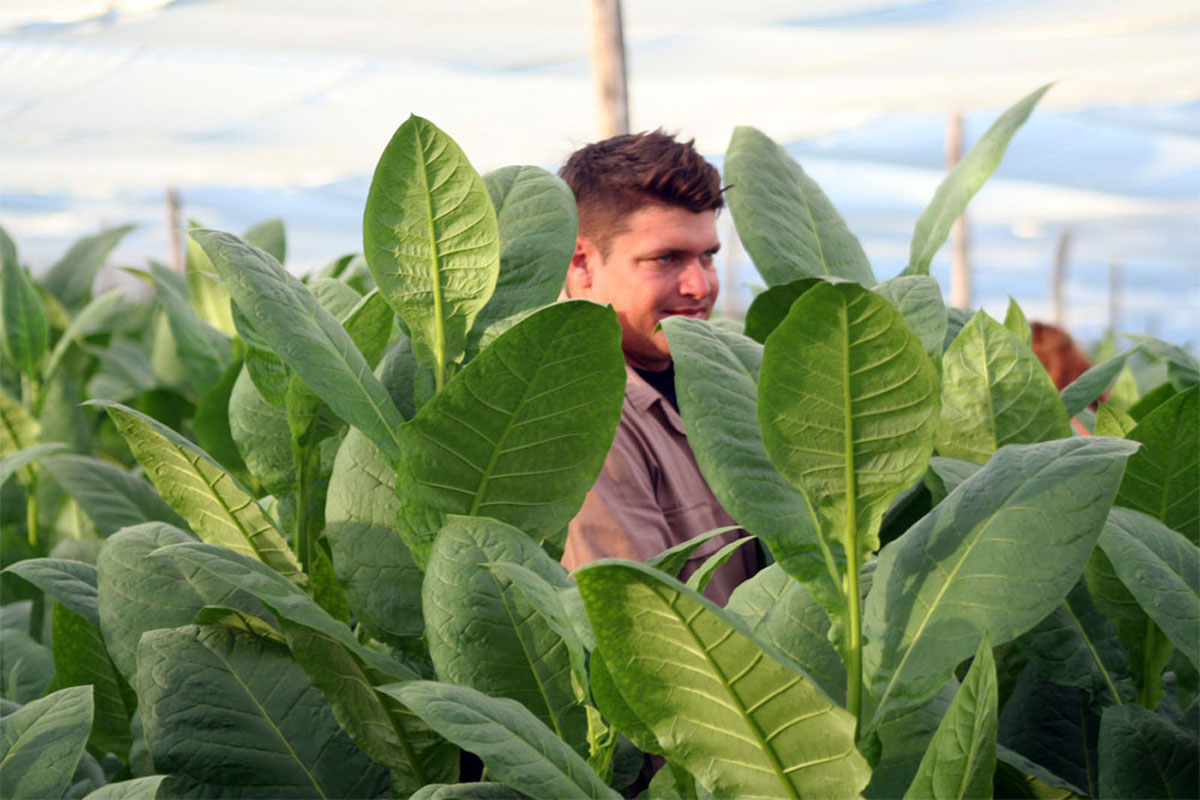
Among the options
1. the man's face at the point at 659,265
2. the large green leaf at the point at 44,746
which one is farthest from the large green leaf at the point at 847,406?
the man's face at the point at 659,265

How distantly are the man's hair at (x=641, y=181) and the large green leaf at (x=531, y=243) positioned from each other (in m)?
1.52

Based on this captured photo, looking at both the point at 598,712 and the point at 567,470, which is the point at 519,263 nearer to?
the point at 567,470

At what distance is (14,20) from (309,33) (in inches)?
94.4

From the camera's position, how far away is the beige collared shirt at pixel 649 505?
5.38ft

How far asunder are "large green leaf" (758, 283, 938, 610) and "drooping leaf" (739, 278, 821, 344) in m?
0.19

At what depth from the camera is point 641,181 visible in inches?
92.7

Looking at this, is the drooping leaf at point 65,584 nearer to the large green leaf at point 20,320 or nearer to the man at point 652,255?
the large green leaf at point 20,320

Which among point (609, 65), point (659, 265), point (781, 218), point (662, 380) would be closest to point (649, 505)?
point (659, 265)

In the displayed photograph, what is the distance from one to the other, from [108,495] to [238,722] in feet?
1.59

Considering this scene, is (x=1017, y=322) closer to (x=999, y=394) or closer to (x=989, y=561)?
(x=999, y=394)

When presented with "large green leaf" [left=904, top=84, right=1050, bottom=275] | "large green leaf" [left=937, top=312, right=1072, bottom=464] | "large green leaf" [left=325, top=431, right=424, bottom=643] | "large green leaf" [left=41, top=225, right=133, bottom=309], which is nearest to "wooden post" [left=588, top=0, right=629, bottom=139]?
"large green leaf" [left=41, top=225, right=133, bottom=309]

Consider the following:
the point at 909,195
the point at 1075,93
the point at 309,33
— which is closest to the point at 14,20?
the point at 309,33

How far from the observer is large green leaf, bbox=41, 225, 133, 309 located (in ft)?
7.52

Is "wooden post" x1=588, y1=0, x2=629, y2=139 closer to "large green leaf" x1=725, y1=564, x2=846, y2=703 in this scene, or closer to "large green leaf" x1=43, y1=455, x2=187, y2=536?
"large green leaf" x1=43, y1=455, x2=187, y2=536
